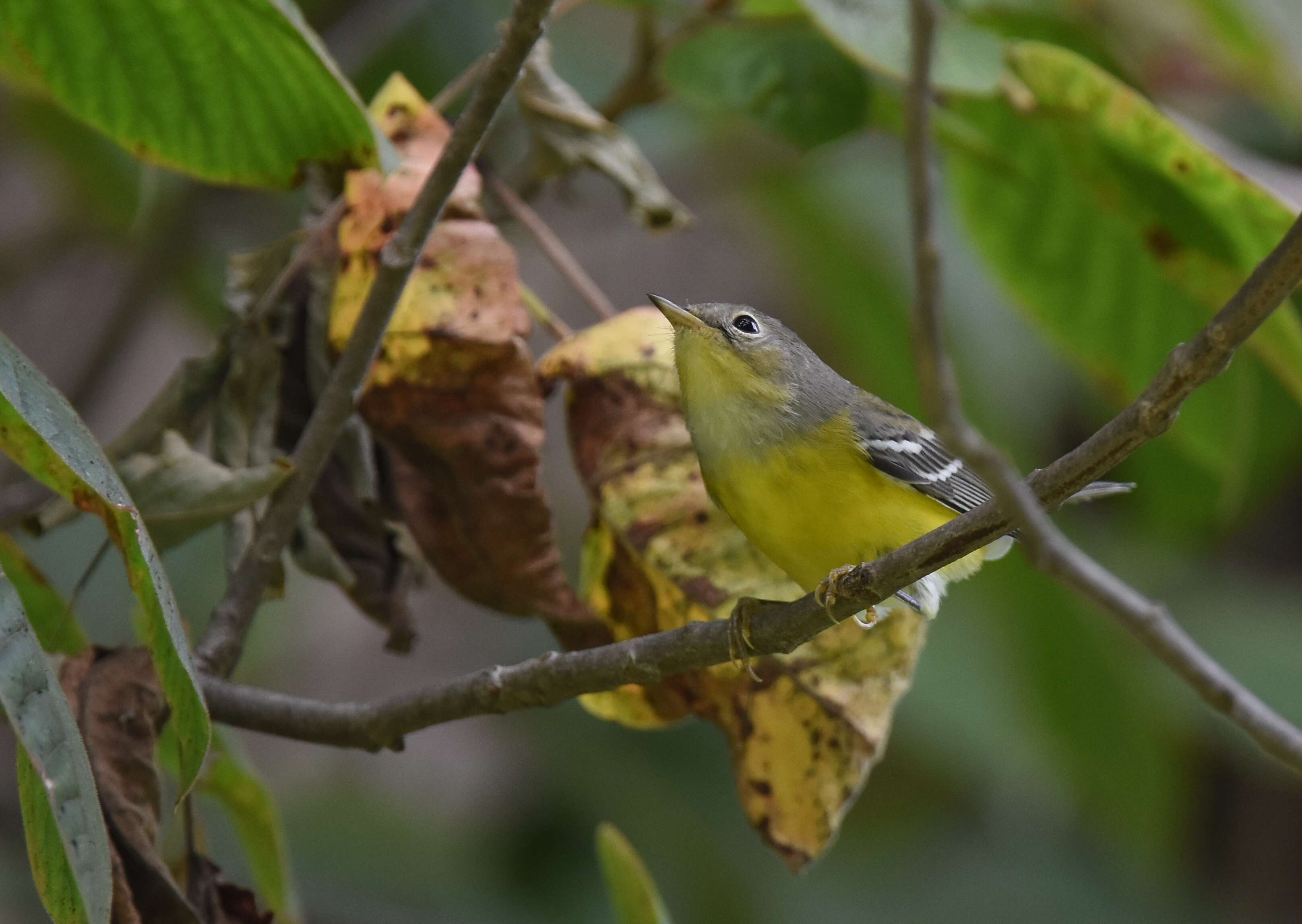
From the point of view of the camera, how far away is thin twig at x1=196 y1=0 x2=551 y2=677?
1353 millimetres

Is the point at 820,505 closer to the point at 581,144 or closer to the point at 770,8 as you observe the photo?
the point at 581,144

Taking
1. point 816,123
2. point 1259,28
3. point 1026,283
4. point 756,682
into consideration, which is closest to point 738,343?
point 816,123

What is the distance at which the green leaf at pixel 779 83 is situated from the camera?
2143 mm

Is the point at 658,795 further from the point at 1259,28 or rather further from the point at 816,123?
the point at 1259,28

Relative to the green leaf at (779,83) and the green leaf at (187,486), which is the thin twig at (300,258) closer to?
the green leaf at (187,486)

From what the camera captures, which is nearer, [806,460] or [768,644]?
[768,644]

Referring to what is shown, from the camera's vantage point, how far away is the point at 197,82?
5.69ft

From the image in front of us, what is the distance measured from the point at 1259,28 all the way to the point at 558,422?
2.87 m

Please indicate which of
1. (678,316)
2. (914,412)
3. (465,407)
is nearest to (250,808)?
(465,407)

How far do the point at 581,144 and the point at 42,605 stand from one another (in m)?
0.95

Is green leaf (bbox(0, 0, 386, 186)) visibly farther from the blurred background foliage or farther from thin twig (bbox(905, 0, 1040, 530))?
thin twig (bbox(905, 0, 1040, 530))

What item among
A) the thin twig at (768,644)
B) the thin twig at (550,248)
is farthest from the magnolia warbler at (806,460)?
the thin twig at (768,644)

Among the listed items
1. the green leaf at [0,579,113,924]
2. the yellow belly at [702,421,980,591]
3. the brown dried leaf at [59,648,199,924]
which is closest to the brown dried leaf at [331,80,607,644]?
the yellow belly at [702,421,980,591]

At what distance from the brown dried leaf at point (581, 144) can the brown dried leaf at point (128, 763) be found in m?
0.92
